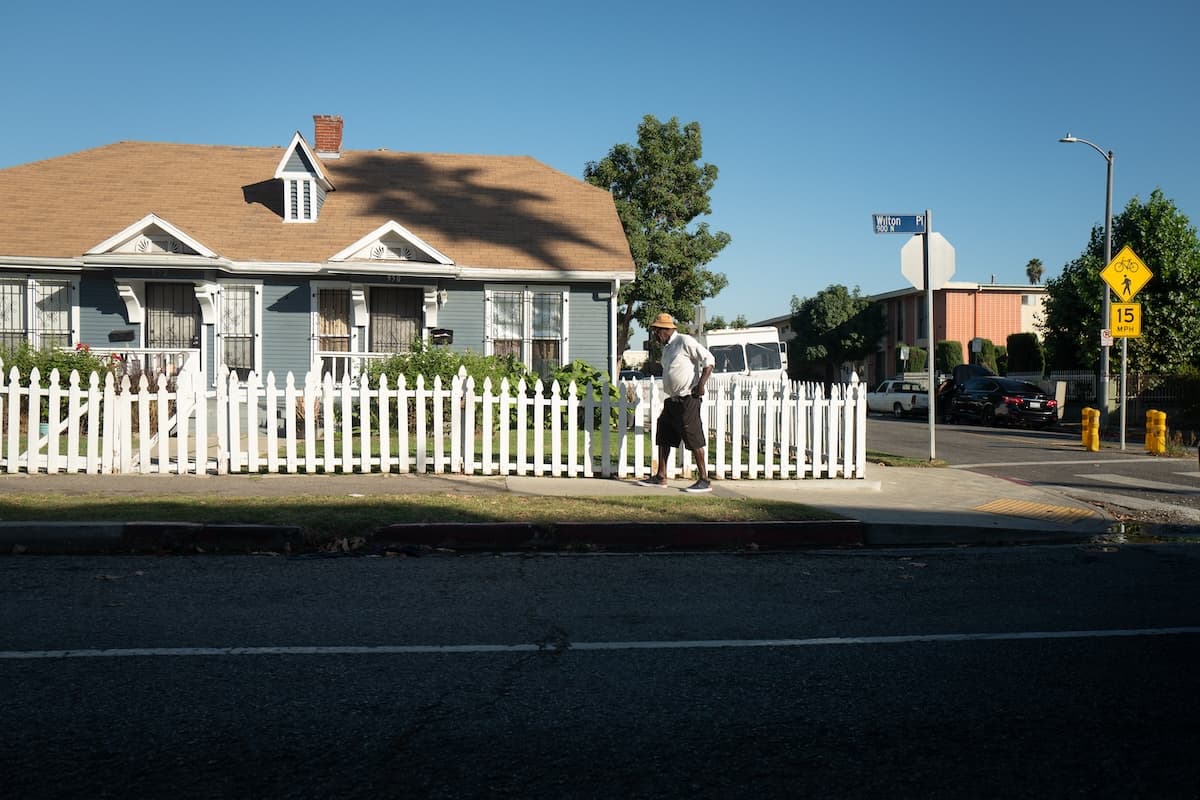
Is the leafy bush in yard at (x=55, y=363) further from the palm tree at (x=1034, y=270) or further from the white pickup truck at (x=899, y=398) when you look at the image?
the palm tree at (x=1034, y=270)

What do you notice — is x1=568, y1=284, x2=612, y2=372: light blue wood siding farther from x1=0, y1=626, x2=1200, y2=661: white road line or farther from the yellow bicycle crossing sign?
x1=0, y1=626, x2=1200, y2=661: white road line

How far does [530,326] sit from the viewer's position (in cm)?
1966

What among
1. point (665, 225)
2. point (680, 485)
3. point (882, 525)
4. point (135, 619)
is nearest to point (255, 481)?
point (680, 485)

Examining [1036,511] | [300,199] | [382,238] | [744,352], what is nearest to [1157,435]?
[1036,511]

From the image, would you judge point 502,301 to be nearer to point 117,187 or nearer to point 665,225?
point 117,187

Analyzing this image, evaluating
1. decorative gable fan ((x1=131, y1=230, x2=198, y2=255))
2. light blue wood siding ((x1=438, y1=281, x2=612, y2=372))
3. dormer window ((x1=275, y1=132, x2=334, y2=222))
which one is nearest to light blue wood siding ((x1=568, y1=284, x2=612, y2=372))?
light blue wood siding ((x1=438, y1=281, x2=612, y2=372))

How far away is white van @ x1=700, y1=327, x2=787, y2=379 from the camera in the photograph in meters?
29.7

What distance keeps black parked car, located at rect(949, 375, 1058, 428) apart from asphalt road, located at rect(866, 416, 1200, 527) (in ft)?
14.0

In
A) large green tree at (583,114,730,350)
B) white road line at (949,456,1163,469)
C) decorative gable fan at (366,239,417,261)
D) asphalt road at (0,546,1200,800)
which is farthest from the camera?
large green tree at (583,114,730,350)

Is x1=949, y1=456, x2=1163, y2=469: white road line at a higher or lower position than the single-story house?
lower

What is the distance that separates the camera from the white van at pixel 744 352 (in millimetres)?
29703

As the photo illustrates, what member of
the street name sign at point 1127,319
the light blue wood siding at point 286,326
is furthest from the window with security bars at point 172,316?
the street name sign at point 1127,319

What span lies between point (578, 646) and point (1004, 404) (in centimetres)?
2717

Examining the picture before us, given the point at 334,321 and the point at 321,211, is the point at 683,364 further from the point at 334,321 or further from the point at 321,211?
the point at 321,211
